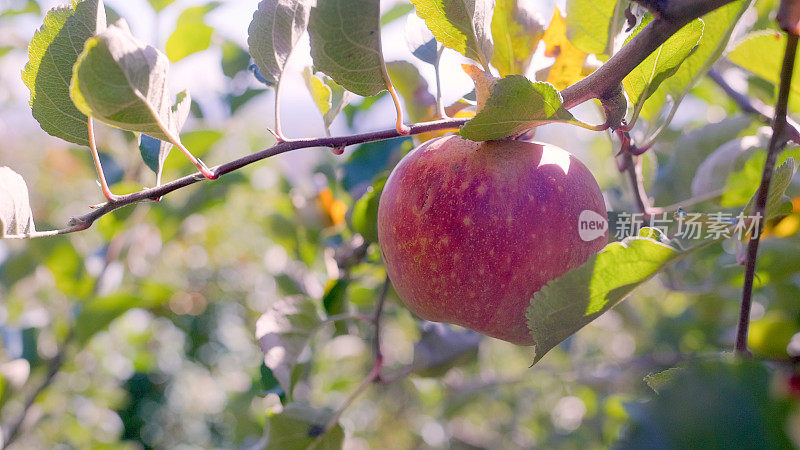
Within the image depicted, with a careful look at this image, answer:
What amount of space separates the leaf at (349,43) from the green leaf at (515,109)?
4.3 inches

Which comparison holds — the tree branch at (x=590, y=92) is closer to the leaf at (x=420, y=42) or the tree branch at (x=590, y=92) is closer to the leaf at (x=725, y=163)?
the leaf at (x=420, y=42)

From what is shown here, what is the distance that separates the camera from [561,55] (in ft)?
2.12

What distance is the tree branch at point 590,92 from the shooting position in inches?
16.4

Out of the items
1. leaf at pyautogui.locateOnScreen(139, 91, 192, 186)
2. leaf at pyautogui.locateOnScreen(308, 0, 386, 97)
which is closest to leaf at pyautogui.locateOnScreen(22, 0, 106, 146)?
leaf at pyautogui.locateOnScreen(139, 91, 192, 186)

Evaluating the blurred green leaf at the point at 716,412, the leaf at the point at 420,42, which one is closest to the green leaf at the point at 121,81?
the leaf at the point at 420,42

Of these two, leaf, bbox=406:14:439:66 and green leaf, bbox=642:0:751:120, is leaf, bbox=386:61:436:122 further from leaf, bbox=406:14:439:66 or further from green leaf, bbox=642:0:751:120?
green leaf, bbox=642:0:751:120

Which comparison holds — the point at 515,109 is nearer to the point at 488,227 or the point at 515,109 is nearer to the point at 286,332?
the point at 488,227

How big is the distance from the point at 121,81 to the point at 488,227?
31 cm

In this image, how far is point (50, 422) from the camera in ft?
5.76

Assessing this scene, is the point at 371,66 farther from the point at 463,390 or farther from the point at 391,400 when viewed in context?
the point at 391,400

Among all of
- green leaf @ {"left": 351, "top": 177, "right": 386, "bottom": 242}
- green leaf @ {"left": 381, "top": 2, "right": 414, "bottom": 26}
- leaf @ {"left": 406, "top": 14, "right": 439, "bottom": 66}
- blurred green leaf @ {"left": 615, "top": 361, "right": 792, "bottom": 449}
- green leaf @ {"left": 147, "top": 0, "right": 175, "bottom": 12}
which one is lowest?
green leaf @ {"left": 351, "top": 177, "right": 386, "bottom": 242}

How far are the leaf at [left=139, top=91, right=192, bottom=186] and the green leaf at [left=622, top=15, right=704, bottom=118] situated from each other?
0.40 meters

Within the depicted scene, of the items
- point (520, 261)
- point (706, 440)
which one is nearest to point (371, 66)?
point (520, 261)

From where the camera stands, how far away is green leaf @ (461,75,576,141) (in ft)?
1.42
